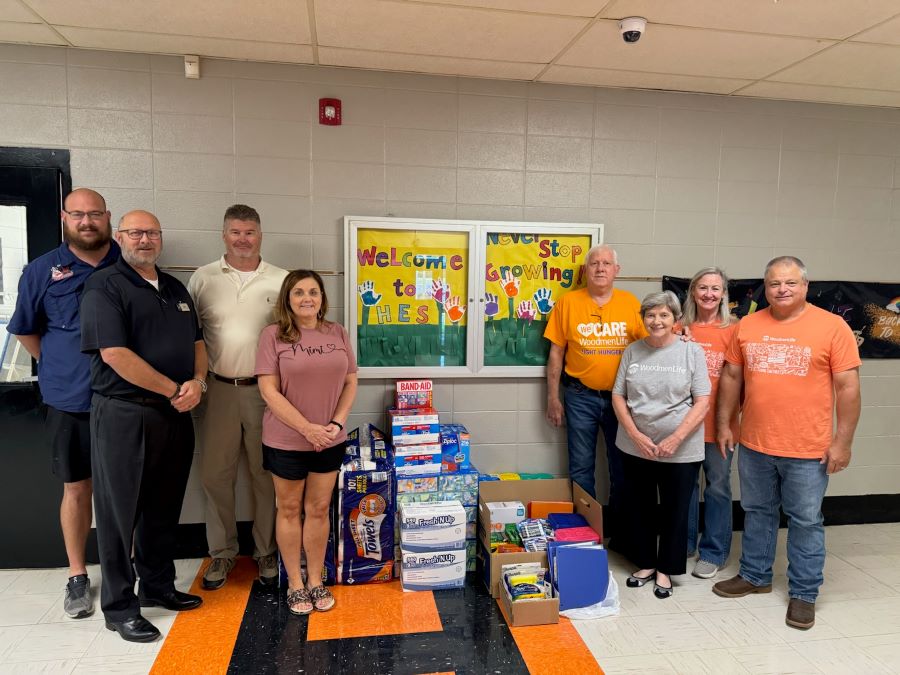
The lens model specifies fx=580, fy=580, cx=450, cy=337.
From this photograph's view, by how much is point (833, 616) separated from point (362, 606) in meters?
2.32

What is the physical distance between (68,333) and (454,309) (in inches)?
78.6

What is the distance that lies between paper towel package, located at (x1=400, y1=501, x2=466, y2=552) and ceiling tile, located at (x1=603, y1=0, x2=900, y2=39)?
2475 millimetres

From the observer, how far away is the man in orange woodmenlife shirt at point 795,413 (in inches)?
107

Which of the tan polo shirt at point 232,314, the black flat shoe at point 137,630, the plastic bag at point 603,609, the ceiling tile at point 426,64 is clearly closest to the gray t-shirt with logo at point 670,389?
the plastic bag at point 603,609

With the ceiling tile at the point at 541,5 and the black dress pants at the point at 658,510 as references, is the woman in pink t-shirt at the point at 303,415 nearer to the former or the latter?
the ceiling tile at the point at 541,5

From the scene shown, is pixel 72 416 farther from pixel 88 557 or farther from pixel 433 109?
pixel 433 109

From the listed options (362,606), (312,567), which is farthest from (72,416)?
(362,606)

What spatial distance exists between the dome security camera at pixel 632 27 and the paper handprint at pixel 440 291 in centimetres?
159

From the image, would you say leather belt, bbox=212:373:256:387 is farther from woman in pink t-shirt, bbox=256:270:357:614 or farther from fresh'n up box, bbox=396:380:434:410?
fresh'n up box, bbox=396:380:434:410

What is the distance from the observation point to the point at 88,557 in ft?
10.7

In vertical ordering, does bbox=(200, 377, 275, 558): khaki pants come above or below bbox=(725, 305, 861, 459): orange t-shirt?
below

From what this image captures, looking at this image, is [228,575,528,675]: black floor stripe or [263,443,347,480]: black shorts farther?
[263,443,347,480]: black shorts

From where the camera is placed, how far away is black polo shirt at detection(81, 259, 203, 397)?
2424 millimetres

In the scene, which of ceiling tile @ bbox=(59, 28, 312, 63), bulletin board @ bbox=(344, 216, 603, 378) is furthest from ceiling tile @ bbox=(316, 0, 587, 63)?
bulletin board @ bbox=(344, 216, 603, 378)
